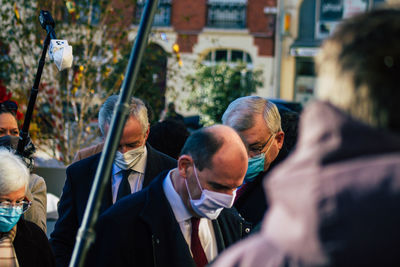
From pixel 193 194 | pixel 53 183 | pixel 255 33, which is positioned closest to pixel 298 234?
pixel 193 194

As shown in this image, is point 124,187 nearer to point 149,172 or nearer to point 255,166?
point 149,172

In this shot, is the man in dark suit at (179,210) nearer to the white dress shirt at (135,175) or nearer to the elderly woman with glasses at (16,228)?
the elderly woman with glasses at (16,228)

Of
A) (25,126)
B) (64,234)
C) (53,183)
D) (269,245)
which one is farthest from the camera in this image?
(53,183)

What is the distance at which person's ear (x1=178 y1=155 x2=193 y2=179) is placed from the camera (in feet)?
8.94

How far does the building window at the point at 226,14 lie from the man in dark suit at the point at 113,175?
19.6 m

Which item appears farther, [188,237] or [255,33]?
[255,33]

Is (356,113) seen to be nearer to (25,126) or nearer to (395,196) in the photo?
(395,196)

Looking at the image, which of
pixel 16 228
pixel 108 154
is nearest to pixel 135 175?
pixel 16 228

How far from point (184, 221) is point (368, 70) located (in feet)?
5.90

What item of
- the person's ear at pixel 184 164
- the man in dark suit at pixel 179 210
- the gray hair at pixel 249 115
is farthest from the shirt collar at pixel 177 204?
the gray hair at pixel 249 115

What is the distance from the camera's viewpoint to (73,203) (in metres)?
3.73

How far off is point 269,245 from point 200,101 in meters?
→ 14.5

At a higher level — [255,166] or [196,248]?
[255,166]

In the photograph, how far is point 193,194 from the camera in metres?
2.77
